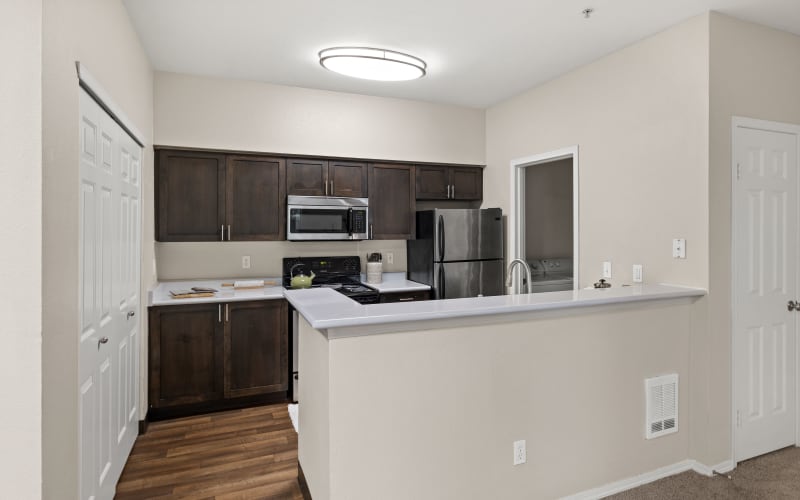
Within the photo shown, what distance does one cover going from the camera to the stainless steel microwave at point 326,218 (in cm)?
418

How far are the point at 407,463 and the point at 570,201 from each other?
435cm

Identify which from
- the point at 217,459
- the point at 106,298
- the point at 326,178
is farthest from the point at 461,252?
the point at 106,298

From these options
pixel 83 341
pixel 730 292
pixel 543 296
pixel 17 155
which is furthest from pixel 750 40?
pixel 83 341

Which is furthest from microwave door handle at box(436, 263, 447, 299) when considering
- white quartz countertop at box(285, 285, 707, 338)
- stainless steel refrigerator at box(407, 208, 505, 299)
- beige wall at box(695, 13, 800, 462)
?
beige wall at box(695, 13, 800, 462)

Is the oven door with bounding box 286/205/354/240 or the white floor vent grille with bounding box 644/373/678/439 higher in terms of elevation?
the oven door with bounding box 286/205/354/240

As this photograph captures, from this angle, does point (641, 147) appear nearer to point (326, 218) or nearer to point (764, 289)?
point (764, 289)

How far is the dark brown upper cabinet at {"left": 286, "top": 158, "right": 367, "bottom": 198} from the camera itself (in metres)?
4.23

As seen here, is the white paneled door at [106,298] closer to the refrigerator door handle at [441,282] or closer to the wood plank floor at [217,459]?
the wood plank floor at [217,459]

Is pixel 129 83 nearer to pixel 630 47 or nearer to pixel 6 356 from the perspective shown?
pixel 6 356

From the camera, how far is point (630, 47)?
126 inches

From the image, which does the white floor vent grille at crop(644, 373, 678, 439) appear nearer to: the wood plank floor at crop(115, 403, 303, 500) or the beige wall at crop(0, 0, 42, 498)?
the wood plank floor at crop(115, 403, 303, 500)

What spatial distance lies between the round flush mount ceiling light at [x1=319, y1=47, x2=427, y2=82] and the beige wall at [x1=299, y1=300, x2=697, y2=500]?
1.98 m

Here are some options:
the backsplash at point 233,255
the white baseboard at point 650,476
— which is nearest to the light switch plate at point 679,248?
the white baseboard at point 650,476

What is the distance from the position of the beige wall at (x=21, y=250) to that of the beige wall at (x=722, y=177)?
3134 mm
